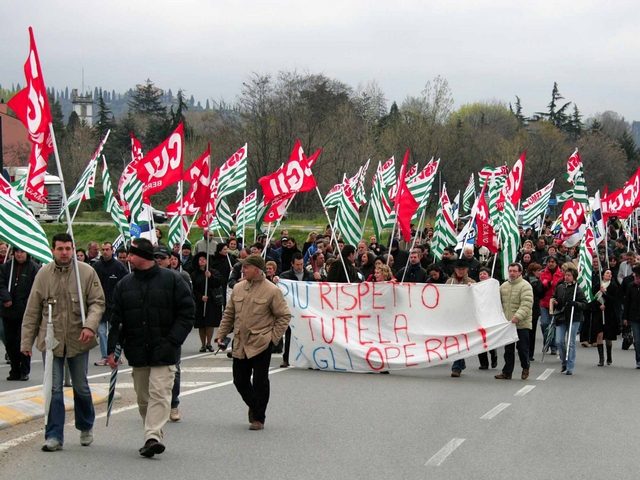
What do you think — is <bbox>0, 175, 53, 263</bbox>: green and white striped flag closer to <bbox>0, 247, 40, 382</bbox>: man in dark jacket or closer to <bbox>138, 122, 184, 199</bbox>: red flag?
<bbox>0, 247, 40, 382</bbox>: man in dark jacket

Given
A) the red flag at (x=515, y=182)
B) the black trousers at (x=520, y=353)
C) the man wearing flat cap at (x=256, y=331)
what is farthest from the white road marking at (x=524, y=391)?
the red flag at (x=515, y=182)

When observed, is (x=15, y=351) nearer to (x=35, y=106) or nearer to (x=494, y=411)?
(x=35, y=106)

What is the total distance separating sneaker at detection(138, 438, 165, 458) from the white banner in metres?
6.28

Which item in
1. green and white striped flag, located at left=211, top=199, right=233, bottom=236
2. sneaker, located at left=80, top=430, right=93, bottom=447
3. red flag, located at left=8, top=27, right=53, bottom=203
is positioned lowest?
sneaker, located at left=80, top=430, right=93, bottom=447

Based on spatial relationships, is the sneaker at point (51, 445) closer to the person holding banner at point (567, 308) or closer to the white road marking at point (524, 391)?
the white road marking at point (524, 391)

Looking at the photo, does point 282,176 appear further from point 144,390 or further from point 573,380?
point 144,390

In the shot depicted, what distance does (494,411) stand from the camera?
1056 centimetres

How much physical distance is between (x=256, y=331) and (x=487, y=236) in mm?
12225

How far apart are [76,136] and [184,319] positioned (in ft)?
222

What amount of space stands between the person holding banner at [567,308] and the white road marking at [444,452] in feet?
20.8

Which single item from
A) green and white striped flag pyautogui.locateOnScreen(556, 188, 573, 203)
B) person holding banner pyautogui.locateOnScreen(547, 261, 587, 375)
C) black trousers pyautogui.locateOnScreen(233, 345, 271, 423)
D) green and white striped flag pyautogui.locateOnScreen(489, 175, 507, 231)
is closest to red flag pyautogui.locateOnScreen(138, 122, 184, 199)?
person holding banner pyautogui.locateOnScreen(547, 261, 587, 375)

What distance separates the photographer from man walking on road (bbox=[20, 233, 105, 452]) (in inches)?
316

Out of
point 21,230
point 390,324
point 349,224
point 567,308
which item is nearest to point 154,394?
point 21,230

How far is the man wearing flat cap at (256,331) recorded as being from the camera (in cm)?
923
